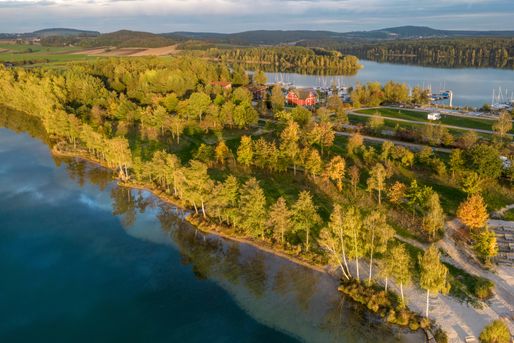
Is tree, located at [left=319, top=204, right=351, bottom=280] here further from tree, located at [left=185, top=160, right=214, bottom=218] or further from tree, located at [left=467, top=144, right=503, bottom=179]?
tree, located at [left=467, top=144, right=503, bottom=179]

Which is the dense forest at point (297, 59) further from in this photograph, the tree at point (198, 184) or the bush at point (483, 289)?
the bush at point (483, 289)

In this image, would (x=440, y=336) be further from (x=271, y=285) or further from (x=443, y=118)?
(x=443, y=118)

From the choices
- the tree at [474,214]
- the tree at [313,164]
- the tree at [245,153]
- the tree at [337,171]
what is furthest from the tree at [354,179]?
the tree at [245,153]

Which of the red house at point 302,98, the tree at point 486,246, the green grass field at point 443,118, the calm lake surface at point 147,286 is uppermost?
the red house at point 302,98

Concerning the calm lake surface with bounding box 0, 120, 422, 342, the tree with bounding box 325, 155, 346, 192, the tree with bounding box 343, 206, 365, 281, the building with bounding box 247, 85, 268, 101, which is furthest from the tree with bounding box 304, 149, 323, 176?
the building with bounding box 247, 85, 268, 101

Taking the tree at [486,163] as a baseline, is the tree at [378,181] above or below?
below

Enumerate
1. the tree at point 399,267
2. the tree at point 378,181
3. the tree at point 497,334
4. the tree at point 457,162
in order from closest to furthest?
the tree at point 497,334
the tree at point 399,267
the tree at point 378,181
the tree at point 457,162
